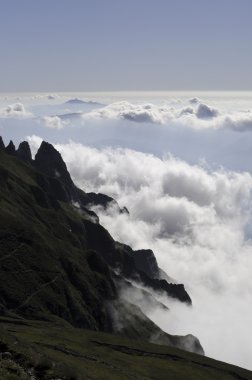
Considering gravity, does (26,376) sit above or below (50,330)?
above

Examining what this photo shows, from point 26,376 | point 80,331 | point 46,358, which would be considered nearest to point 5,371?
point 26,376

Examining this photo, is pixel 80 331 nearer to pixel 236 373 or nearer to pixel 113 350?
pixel 113 350

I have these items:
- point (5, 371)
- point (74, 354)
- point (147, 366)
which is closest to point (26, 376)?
point (5, 371)

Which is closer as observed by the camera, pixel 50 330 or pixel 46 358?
pixel 46 358

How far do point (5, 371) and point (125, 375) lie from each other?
55659mm

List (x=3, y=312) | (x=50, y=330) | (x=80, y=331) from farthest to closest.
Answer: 1. (x=3, y=312)
2. (x=80, y=331)
3. (x=50, y=330)

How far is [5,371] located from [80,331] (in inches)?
4849

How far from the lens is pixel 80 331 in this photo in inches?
6983

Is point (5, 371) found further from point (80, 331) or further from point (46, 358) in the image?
point (80, 331)

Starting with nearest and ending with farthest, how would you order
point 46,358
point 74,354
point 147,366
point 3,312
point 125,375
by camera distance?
point 46,358
point 125,375
point 74,354
point 147,366
point 3,312

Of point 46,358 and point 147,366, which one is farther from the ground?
point 46,358

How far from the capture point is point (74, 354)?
123 metres

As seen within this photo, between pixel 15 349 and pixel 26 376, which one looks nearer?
pixel 26 376

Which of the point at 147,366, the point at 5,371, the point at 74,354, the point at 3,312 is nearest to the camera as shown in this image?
the point at 5,371
